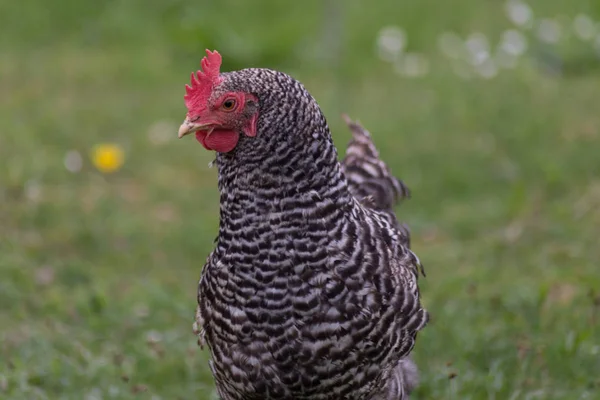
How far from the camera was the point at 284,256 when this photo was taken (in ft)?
10.8

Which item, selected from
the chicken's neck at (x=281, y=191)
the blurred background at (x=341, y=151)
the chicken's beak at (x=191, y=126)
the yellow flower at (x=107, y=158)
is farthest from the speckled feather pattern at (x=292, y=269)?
the yellow flower at (x=107, y=158)

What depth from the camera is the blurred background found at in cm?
481

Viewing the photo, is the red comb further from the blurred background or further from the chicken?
the blurred background

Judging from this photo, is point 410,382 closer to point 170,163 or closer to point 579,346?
point 579,346

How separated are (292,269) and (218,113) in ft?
2.05

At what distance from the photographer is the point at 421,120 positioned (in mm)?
8258

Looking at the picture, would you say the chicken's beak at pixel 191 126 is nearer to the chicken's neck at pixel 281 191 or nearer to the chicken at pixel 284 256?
the chicken at pixel 284 256

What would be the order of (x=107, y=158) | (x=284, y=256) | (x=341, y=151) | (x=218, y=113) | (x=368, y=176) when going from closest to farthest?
(x=218, y=113), (x=284, y=256), (x=368, y=176), (x=107, y=158), (x=341, y=151)

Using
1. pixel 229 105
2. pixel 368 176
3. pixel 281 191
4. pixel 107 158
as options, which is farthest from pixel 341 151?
pixel 229 105

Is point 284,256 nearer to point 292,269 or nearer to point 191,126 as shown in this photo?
point 292,269

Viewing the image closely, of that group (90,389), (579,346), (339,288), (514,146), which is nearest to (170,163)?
(514,146)

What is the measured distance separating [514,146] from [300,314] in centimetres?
497

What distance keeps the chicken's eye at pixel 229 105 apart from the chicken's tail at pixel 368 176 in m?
1.33

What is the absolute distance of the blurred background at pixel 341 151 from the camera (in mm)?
4812
